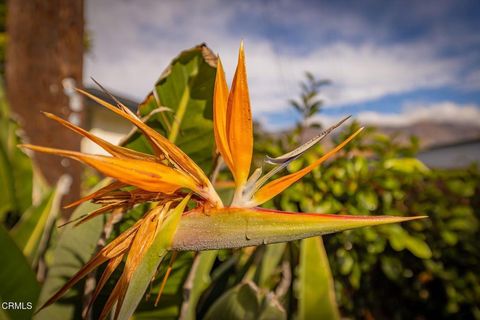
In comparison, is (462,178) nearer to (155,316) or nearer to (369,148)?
(369,148)

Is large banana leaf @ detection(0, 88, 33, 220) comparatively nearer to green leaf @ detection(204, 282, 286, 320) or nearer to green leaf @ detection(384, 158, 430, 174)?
green leaf @ detection(204, 282, 286, 320)

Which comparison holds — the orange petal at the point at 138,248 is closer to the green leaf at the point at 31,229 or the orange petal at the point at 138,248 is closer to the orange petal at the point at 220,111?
the orange petal at the point at 220,111

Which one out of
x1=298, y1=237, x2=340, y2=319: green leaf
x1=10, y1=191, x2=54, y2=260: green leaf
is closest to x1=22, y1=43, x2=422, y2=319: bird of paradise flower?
x1=298, y1=237, x2=340, y2=319: green leaf

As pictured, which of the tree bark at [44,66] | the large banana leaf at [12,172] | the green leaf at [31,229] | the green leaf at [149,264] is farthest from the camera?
the tree bark at [44,66]

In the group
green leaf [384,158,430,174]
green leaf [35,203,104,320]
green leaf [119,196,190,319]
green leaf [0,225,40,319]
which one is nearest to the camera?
green leaf [119,196,190,319]

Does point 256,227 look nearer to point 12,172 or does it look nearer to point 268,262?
point 268,262

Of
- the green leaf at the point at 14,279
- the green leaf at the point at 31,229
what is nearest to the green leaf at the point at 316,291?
the green leaf at the point at 14,279
